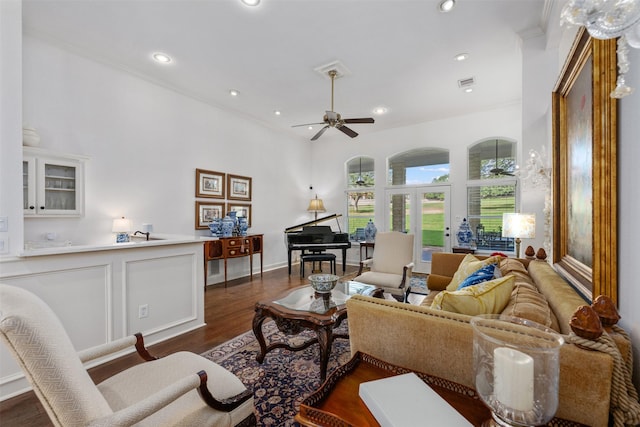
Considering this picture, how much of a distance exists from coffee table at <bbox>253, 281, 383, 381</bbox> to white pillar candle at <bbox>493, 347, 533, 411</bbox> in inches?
51.9

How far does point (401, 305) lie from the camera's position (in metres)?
1.21

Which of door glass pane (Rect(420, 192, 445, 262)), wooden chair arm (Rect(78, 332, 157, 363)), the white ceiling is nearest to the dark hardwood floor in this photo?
wooden chair arm (Rect(78, 332, 157, 363))

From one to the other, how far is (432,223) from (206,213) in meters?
4.68

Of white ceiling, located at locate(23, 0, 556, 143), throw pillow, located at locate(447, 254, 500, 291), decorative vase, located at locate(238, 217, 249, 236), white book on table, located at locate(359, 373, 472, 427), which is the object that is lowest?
white book on table, located at locate(359, 373, 472, 427)

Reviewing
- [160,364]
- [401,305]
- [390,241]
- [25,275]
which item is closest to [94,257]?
[25,275]

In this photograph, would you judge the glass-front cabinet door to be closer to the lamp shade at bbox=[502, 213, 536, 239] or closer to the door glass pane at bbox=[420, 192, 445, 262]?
the lamp shade at bbox=[502, 213, 536, 239]

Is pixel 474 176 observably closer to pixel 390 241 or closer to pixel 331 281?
pixel 390 241

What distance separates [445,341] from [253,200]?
17.0 ft

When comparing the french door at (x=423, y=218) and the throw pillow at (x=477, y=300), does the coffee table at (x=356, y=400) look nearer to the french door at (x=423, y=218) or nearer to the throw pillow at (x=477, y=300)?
the throw pillow at (x=477, y=300)

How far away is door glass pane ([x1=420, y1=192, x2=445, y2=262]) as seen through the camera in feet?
18.8

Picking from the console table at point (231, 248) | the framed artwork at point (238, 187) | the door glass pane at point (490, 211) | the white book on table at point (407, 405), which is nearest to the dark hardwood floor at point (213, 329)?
the console table at point (231, 248)

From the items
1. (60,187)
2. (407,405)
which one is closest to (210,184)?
(60,187)

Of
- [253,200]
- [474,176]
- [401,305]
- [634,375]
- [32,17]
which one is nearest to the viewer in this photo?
[634,375]

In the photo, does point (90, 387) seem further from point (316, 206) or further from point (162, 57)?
point (316, 206)
